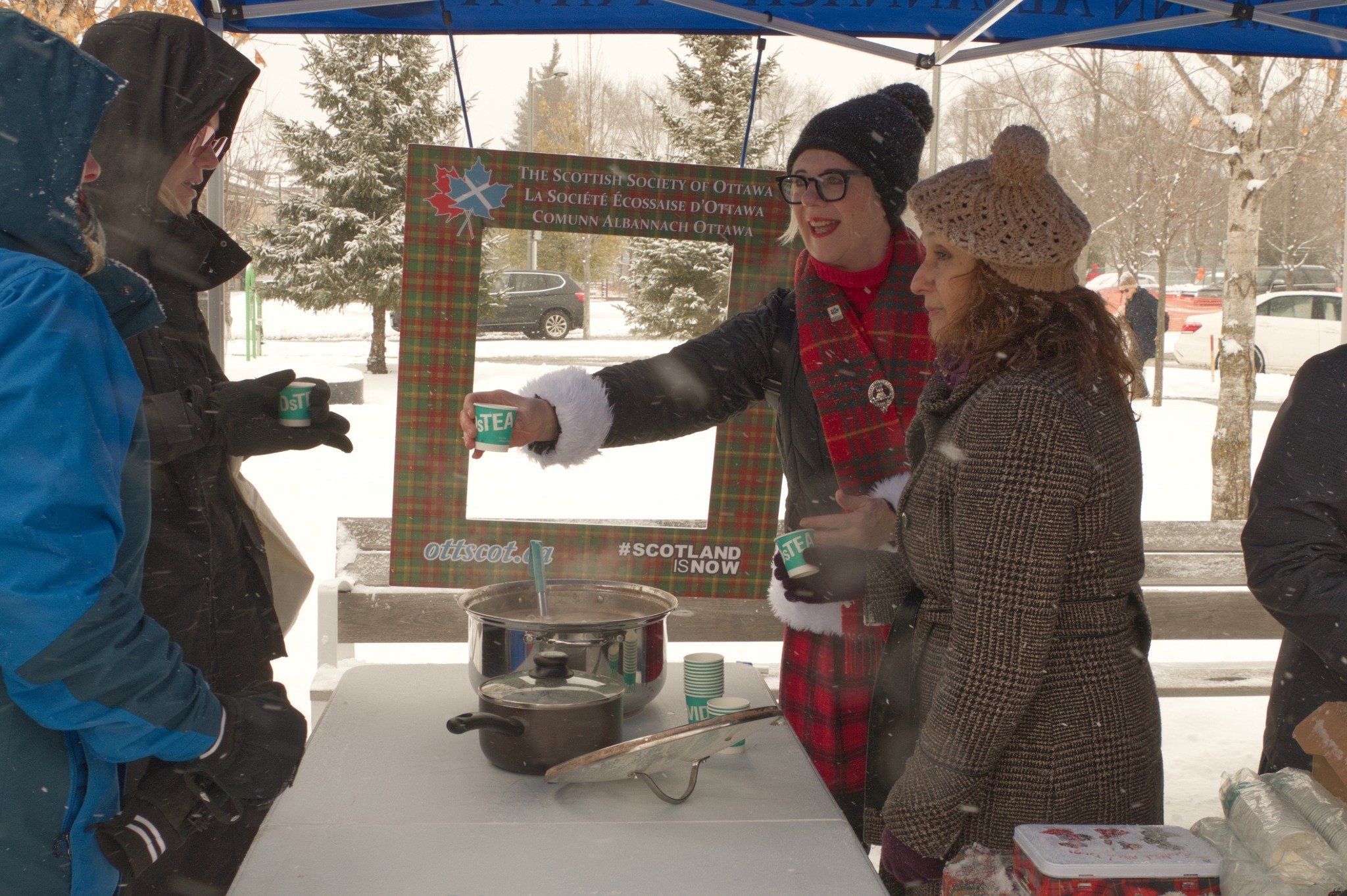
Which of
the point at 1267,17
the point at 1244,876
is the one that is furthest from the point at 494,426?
the point at 1267,17

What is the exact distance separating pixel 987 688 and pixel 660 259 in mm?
7891

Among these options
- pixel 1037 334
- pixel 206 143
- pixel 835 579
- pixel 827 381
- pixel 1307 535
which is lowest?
pixel 835 579

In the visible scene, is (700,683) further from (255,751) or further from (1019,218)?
(1019,218)

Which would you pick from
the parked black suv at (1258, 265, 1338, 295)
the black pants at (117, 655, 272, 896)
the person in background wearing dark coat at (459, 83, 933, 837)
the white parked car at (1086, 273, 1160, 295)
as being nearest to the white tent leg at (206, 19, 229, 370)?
the black pants at (117, 655, 272, 896)

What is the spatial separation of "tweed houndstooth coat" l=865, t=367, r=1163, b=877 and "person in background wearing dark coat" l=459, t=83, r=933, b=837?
582 millimetres

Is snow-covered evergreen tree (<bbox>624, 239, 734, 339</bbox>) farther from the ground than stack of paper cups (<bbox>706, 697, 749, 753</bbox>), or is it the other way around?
snow-covered evergreen tree (<bbox>624, 239, 734, 339</bbox>)

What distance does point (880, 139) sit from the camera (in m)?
2.50

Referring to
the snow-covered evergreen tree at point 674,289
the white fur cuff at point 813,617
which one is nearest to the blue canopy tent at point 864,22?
the white fur cuff at point 813,617

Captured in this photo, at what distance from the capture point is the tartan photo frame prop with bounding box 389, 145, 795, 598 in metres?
3.85

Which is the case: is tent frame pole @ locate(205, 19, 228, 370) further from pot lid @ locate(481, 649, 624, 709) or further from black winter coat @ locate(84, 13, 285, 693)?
pot lid @ locate(481, 649, 624, 709)

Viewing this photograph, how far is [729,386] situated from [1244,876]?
5.16ft

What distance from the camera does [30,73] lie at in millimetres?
1425

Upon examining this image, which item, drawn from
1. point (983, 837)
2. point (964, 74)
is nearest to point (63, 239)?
point (983, 837)

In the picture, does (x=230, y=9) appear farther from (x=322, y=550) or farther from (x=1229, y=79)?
(x=1229, y=79)
